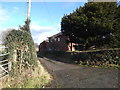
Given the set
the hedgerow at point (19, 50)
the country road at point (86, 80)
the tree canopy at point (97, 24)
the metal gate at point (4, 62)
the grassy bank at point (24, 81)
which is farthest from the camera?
the tree canopy at point (97, 24)

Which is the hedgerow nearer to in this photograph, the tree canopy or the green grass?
the green grass

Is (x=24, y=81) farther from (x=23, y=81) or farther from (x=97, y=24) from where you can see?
(x=97, y=24)

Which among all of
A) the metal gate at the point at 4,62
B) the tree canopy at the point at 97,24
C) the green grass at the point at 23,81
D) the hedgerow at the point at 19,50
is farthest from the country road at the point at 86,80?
the tree canopy at the point at 97,24

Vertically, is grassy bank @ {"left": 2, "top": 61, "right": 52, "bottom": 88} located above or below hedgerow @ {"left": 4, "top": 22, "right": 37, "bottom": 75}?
below

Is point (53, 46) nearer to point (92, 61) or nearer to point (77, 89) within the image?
point (92, 61)

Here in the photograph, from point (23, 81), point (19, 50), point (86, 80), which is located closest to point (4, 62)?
point (19, 50)

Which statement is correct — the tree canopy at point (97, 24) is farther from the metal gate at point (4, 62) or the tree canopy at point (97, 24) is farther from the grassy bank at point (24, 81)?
the metal gate at point (4, 62)

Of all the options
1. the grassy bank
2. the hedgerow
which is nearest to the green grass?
the grassy bank

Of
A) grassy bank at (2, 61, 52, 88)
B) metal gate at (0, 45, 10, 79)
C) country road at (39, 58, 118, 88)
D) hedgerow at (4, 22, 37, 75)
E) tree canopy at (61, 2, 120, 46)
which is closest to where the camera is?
grassy bank at (2, 61, 52, 88)

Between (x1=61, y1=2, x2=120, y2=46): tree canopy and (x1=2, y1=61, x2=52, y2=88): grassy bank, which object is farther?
(x1=61, y1=2, x2=120, y2=46): tree canopy

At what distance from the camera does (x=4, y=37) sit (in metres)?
7.26

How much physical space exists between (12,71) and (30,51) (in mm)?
1668

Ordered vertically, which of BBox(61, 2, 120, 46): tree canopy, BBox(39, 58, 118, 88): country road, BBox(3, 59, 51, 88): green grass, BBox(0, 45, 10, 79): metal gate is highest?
BBox(61, 2, 120, 46): tree canopy

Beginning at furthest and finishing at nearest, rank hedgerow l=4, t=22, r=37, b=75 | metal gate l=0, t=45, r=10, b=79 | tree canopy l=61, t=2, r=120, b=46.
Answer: tree canopy l=61, t=2, r=120, b=46 < hedgerow l=4, t=22, r=37, b=75 < metal gate l=0, t=45, r=10, b=79
